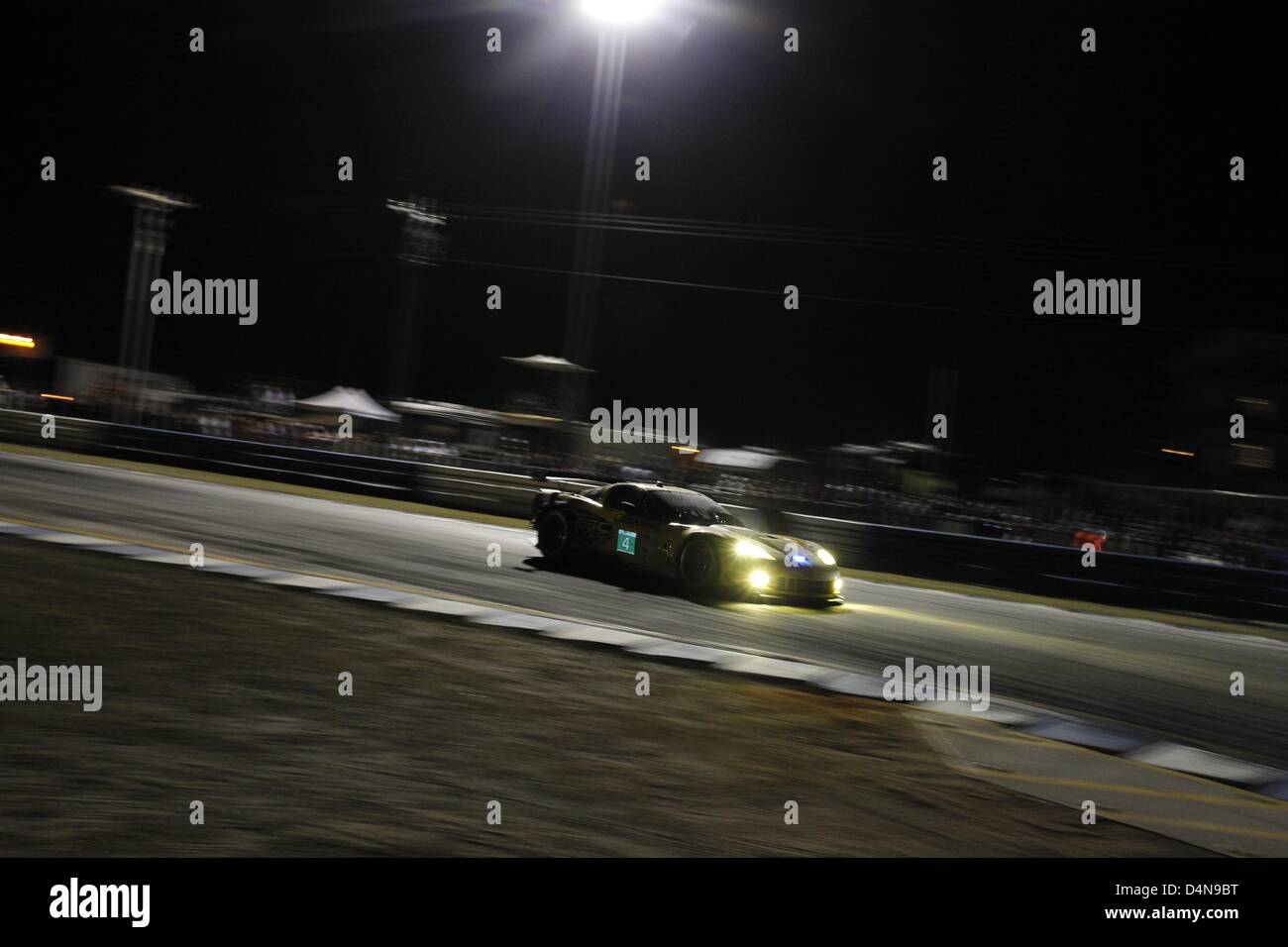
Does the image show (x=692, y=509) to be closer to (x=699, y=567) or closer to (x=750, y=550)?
(x=699, y=567)

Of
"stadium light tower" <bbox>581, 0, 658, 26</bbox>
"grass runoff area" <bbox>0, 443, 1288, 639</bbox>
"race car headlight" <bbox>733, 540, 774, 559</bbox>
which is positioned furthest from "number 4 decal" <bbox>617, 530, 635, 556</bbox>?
"stadium light tower" <bbox>581, 0, 658, 26</bbox>

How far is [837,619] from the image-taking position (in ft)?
35.0

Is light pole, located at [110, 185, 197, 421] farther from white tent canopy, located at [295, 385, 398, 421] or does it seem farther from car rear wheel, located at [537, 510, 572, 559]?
car rear wheel, located at [537, 510, 572, 559]

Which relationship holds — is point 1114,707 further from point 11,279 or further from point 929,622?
point 11,279

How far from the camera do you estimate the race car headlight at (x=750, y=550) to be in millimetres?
10953

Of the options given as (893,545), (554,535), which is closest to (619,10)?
(893,545)

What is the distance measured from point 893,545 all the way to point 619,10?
11.6 meters

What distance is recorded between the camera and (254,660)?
6.41m

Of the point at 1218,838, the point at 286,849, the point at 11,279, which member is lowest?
the point at 1218,838

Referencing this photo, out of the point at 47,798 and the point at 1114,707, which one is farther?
the point at 1114,707

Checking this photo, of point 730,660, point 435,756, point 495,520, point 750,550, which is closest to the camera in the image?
point 435,756

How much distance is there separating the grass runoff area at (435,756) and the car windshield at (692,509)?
375 cm
